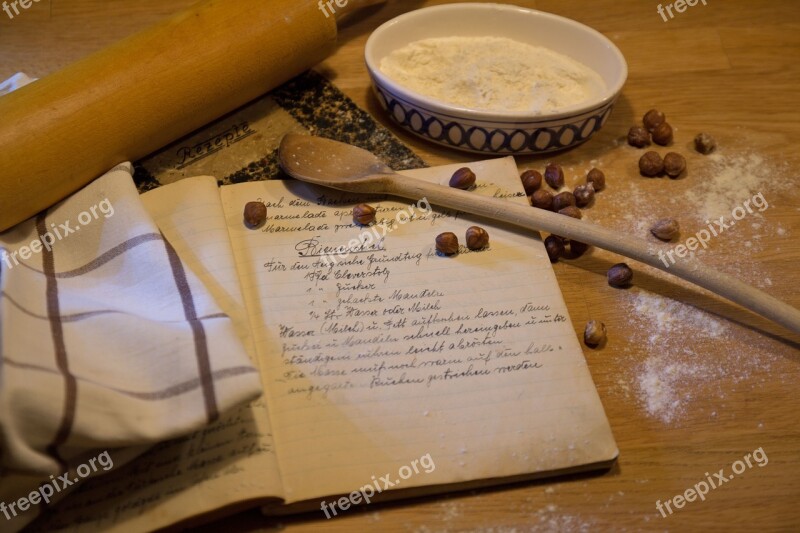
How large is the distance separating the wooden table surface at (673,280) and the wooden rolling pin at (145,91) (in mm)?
141

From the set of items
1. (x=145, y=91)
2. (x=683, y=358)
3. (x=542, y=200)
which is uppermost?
(x=145, y=91)

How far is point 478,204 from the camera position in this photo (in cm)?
77

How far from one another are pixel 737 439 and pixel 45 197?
0.78 meters

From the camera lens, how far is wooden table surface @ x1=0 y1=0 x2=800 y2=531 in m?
0.60

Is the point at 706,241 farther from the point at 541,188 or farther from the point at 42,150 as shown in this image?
the point at 42,150

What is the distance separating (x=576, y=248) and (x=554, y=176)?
12cm

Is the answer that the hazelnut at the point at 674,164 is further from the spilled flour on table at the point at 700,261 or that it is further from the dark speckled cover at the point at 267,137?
the dark speckled cover at the point at 267,137

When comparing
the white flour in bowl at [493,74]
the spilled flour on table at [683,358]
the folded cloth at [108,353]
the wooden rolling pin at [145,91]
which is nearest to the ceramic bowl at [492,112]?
the white flour in bowl at [493,74]

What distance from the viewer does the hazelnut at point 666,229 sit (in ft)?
2.62

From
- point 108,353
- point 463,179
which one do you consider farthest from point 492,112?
point 108,353

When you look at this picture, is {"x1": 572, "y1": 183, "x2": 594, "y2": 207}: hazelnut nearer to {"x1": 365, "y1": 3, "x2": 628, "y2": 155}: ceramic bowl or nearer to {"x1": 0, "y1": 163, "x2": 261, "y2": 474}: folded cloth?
{"x1": 365, "y1": 3, "x2": 628, "y2": 155}: ceramic bowl

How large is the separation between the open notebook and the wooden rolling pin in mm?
88

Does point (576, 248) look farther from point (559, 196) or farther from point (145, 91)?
point (145, 91)

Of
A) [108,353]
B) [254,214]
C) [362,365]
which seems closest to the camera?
[108,353]
